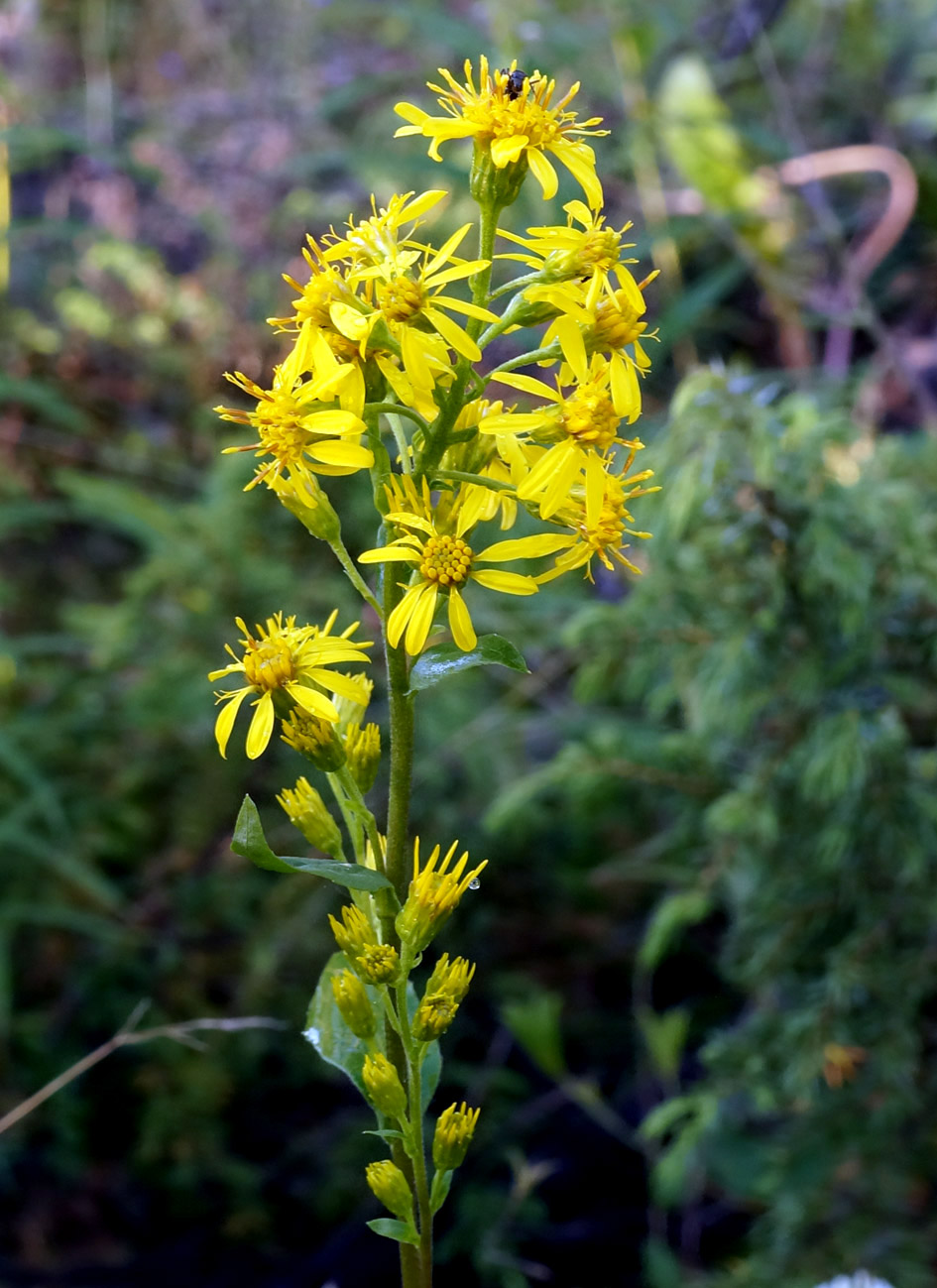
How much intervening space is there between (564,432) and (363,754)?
345 mm

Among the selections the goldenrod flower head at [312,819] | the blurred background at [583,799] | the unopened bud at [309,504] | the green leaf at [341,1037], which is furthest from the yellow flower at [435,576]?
the blurred background at [583,799]

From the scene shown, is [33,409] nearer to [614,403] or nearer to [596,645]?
[596,645]

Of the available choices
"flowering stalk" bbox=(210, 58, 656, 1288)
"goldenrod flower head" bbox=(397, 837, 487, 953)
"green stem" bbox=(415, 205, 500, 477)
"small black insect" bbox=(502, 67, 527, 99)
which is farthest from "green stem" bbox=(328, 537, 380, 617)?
"small black insect" bbox=(502, 67, 527, 99)

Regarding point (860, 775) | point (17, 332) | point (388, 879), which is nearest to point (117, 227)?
point (17, 332)

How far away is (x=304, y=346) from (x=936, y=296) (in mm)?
3301

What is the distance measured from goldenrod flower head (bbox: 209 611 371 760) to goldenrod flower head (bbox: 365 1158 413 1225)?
38 centimetres

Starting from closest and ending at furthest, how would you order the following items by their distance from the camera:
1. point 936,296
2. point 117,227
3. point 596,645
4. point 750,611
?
point 750,611 → point 596,645 → point 936,296 → point 117,227

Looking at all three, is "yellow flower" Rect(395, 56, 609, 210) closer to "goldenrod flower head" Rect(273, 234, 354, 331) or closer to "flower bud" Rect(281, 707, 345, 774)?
"goldenrod flower head" Rect(273, 234, 354, 331)

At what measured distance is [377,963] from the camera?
919 mm

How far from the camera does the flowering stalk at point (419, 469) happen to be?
0.91 m

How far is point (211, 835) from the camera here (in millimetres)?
2494

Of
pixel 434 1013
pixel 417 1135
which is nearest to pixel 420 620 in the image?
pixel 434 1013

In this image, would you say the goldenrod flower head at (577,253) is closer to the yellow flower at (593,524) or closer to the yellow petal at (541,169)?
the yellow petal at (541,169)

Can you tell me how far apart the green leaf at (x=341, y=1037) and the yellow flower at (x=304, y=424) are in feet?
1.45
